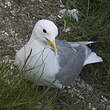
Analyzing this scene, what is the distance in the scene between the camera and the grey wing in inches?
93.0

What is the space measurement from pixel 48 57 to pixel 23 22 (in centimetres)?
96

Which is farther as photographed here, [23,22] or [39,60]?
[23,22]

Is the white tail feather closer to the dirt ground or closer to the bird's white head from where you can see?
the dirt ground

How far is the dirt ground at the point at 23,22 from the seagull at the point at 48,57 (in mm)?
346

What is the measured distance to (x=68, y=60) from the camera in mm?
2455

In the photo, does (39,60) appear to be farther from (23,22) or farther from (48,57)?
(23,22)

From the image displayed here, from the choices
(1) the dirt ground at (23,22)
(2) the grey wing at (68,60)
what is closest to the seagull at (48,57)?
(2) the grey wing at (68,60)

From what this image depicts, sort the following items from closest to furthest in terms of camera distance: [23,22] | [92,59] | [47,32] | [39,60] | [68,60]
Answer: [47,32] < [39,60] < [68,60] < [92,59] < [23,22]

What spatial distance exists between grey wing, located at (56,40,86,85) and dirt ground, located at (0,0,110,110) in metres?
0.26

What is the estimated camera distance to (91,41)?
2.89m

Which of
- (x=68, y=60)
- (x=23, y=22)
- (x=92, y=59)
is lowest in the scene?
(x=92, y=59)

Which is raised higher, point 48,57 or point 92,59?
point 48,57

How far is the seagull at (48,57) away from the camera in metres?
2.03

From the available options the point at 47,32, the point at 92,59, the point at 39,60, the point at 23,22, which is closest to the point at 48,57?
the point at 39,60
